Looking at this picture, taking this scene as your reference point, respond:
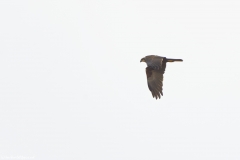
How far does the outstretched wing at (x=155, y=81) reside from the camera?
376ft

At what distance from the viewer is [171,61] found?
115 metres

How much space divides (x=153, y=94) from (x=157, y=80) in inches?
21.7

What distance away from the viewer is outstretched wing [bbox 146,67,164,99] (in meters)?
114

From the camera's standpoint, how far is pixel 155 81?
11456 cm

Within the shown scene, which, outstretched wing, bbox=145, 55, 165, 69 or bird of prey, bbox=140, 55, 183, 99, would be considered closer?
outstretched wing, bbox=145, 55, 165, 69

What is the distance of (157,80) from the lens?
114562 millimetres

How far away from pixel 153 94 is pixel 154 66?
1253mm

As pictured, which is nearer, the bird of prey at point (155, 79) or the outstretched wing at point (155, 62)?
the outstretched wing at point (155, 62)

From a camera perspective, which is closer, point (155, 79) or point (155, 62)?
point (155, 62)

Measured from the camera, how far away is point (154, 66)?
4481 inches

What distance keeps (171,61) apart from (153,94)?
1.64 metres

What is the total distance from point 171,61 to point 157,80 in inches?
46.0
